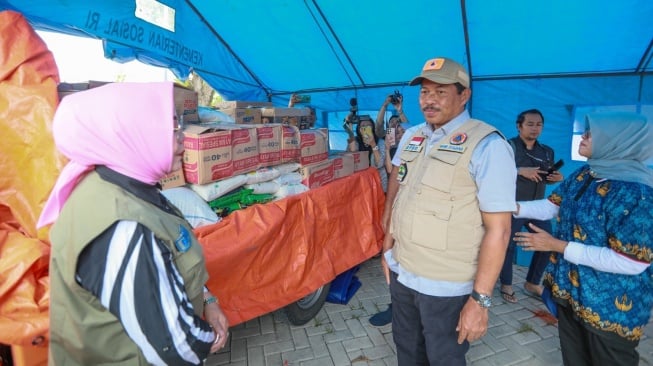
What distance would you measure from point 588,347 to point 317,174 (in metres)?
2.14

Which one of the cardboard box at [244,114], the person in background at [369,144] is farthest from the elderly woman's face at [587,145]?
the cardboard box at [244,114]

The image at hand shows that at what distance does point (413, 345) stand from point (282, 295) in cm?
100

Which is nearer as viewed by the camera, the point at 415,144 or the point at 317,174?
the point at 415,144

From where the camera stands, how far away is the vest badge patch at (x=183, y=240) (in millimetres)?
1020

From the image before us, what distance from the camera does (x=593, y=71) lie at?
12.7ft

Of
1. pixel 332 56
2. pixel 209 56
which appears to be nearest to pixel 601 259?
pixel 332 56

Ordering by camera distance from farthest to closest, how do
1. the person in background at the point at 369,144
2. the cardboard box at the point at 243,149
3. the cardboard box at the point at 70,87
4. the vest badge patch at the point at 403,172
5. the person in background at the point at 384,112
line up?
the person in background at the point at 384,112, the person in background at the point at 369,144, the cardboard box at the point at 243,149, the vest badge patch at the point at 403,172, the cardboard box at the point at 70,87

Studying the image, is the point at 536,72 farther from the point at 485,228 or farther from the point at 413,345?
the point at 413,345

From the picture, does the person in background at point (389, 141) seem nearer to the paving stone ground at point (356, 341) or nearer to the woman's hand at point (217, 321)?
the paving stone ground at point (356, 341)

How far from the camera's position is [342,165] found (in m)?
3.44

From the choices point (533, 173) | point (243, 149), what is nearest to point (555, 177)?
point (533, 173)

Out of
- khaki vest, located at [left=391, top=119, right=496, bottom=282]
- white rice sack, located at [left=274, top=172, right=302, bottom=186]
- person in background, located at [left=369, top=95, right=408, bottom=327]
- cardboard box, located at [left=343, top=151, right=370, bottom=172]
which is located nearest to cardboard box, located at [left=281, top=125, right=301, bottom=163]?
white rice sack, located at [left=274, top=172, right=302, bottom=186]

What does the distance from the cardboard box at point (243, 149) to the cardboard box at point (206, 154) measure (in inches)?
2.6

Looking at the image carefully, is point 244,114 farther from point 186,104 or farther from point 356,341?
point 356,341
